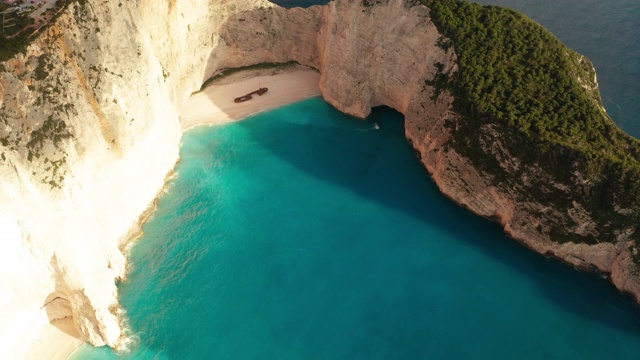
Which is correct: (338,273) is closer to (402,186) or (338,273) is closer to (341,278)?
(341,278)

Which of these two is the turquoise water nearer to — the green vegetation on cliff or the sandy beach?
the green vegetation on cliff

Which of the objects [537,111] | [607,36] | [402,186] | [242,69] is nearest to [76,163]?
[402,186]

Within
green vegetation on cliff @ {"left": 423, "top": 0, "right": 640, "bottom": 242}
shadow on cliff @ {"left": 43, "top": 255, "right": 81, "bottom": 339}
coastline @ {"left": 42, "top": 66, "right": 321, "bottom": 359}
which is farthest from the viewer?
coastline @ {"left": 42, "top": 66, "right": 321, "bottom": 359}

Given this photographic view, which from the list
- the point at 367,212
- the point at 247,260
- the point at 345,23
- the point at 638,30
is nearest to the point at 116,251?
the point at 247,260

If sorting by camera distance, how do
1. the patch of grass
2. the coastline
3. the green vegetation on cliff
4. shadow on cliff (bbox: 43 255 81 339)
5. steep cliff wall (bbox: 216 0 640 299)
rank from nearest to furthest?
shadow on cliff (bbox: 43 255 81 339) → the green vegetation on cliff → steep cliff wall (bbox: 216 0 640 299) → the coastline → the patch of grass

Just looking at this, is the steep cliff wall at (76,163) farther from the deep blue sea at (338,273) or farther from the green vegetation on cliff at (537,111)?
the green vegetation on cliff at (537,111)

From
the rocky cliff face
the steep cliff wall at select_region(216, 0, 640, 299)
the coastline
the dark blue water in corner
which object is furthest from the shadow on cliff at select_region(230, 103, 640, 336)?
the dark blue water in corner

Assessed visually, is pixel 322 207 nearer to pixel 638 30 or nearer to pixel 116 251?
pixel 116 251
